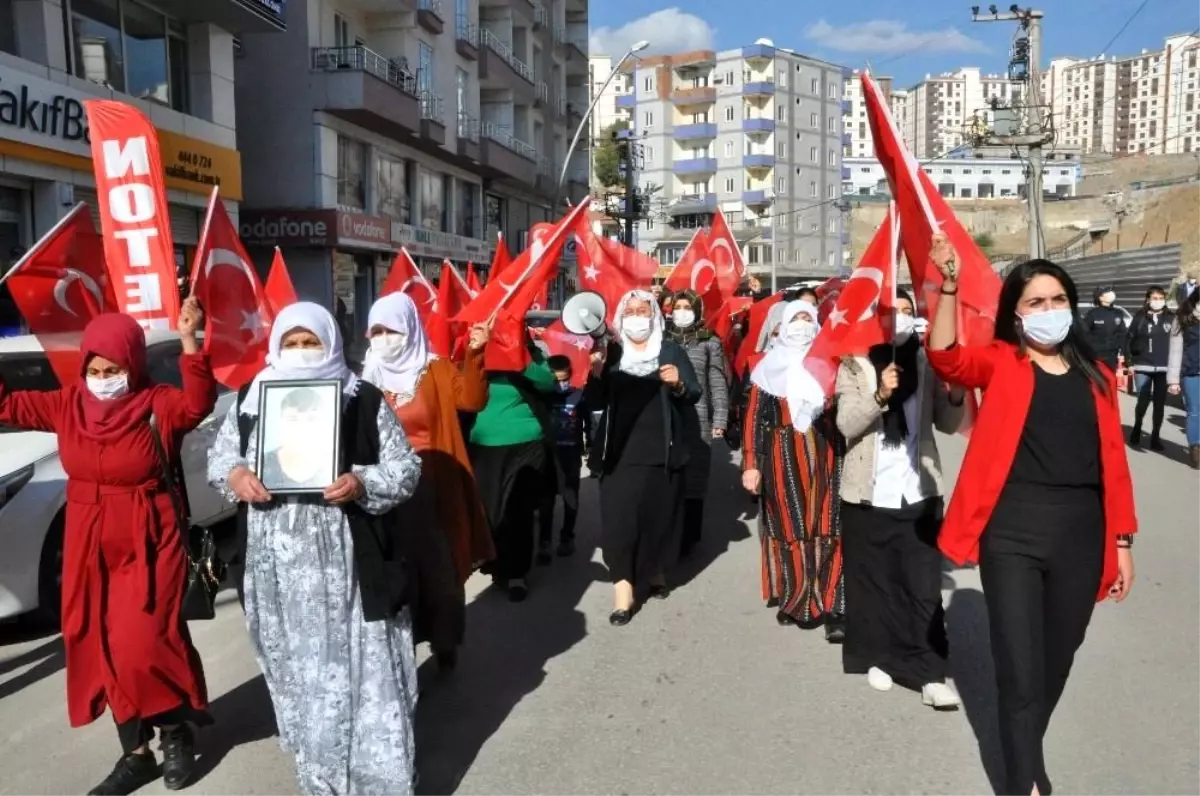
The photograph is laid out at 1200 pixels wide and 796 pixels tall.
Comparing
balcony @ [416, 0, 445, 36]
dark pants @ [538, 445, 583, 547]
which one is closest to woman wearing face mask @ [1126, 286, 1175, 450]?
dark pants @ [538, 445, 583, 547]

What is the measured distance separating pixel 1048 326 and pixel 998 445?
0.40m

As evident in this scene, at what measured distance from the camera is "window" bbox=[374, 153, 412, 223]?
24578mm

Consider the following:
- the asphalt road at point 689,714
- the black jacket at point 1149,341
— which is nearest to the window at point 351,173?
the black jacket at point 1149,341

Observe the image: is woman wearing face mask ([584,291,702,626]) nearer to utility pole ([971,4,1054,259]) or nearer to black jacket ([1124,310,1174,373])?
black jacket ([1124,310,1174,373])

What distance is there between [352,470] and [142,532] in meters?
0.86

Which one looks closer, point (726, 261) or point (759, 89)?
point (726, 261)

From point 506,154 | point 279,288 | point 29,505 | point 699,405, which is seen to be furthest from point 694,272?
point 506,154

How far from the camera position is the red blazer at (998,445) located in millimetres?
3420

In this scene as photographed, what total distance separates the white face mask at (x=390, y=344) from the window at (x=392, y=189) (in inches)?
801

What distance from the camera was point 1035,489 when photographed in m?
3.45

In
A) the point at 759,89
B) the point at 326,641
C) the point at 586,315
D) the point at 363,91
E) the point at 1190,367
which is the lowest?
the point at 326,641

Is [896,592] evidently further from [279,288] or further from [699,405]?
[279,288]

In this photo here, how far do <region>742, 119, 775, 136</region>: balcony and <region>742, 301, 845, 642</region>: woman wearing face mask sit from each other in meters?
80.9

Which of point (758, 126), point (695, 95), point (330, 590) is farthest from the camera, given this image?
point (695, 95)
